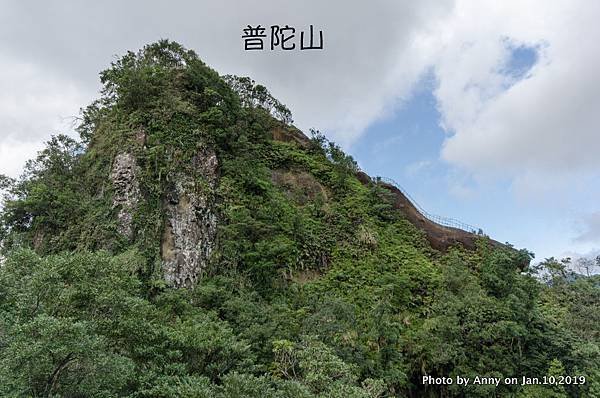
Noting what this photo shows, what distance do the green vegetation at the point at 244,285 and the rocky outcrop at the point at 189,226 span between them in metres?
0.30

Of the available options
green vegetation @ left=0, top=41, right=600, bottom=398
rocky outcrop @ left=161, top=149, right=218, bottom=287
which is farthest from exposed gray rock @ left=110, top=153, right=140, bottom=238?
rocky outcrop @ left=161, top=149, right=218, bottom=287

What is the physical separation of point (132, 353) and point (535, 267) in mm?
14555

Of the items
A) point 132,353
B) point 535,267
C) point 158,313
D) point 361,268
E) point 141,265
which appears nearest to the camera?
point 132,353

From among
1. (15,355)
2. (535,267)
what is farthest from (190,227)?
(535,267)

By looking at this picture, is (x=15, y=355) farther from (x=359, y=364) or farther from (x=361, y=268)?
(x=361, y=268)

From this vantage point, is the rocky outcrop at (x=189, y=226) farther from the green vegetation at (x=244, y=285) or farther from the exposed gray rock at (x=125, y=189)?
the exposed gray rock at (x=125, y=189)

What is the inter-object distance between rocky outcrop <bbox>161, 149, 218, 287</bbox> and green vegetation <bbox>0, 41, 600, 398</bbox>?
0.30m

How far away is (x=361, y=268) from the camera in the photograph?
17.6 metres

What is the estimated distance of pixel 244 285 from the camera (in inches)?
576

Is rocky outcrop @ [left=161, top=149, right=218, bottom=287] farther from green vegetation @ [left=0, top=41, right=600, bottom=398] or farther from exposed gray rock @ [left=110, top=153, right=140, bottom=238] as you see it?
exposed gray rock @ [left=110, top=153, right=140, bottom=238]

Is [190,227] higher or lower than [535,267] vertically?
higher

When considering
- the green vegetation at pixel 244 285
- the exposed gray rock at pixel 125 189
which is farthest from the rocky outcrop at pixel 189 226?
the exposed gray rock at pixel 125 189

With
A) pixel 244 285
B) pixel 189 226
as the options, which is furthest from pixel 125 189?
pixel 244 285

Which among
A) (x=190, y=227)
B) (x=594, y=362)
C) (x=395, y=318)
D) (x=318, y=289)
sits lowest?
(x=594, y=362)
